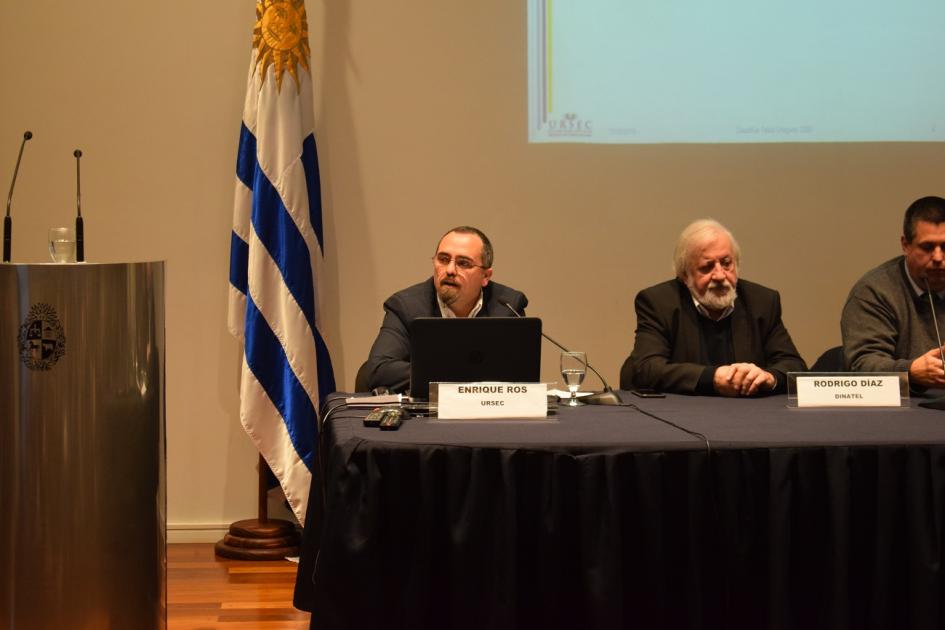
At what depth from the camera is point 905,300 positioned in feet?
12.4

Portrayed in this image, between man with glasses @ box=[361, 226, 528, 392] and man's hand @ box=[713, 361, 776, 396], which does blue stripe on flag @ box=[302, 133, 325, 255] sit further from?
man's hand @ box=[713, 361, 776, 396]

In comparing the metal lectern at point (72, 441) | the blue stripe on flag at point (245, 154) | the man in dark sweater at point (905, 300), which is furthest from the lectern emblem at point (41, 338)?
the man in dark sweater at point (905, 300)

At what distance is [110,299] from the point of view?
2.46 m

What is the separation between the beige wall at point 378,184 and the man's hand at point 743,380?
1590mm

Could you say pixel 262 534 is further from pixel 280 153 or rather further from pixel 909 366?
pixel 909 366

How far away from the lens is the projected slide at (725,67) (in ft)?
15.6

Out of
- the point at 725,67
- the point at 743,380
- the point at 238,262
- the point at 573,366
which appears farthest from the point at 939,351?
the point at 238,262

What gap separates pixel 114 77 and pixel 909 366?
344 centimetres

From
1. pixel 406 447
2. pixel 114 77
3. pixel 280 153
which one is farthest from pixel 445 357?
pixel 114 77

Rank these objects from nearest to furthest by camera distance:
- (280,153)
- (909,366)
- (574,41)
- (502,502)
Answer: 1. (502,502)
2. (909,366)
3. (280,153)
4. (574,41)

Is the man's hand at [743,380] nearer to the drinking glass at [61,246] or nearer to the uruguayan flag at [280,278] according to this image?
the uruguayan flag at [280,278]

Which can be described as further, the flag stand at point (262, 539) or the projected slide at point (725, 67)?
the projected slide at point (725, 67)

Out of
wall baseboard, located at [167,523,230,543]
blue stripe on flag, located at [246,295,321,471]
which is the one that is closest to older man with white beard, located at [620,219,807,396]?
blue stripe on flag, located at [246,295,321,471]

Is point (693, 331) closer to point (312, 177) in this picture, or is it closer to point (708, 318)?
point (708, 318)
